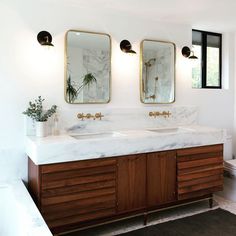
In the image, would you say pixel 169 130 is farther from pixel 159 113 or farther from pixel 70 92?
pixel 70 92

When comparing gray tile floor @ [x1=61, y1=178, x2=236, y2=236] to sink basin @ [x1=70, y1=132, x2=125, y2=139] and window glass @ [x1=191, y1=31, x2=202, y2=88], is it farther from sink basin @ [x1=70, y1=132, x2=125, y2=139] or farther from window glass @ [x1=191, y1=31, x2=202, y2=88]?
window glass @ [x1=191, y1=31, x2=202, y2=88]

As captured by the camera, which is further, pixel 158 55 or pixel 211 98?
pixel 211 98

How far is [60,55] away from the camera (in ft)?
9.27

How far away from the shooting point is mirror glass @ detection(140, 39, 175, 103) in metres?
3.32

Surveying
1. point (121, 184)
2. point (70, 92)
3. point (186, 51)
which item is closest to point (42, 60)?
point (70, 92)

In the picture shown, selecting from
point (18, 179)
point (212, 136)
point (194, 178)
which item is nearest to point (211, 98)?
point (212, 136)

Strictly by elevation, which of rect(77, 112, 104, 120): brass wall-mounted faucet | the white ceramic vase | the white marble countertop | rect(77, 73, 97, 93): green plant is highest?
rect(77, 73, 97, 93): green plant

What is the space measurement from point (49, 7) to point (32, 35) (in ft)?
1.10

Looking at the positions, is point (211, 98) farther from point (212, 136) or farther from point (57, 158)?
point (57, 158)

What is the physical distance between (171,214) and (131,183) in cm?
78

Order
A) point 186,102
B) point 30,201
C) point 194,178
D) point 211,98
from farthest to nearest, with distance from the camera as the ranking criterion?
point 211,98
point 186,102
point 194,178
point 30,201

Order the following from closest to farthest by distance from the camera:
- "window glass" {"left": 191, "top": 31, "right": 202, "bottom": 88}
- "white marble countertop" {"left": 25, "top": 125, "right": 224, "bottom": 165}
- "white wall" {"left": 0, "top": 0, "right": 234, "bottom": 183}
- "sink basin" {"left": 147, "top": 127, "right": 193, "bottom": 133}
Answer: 1. "white marble countertop" {"left": 25, "top": 125, "right": 224, "bottom": 165}
2. "white wall" {"left": 0, "top": 0, "right": 234, "bottom": 183}
3. "sink basin" {"left": 147, "top": 127, "right": 193, "bottom": 133}
4. "window glass" {"left": 191, "top": 31, "right": 202, "bottom": 88}

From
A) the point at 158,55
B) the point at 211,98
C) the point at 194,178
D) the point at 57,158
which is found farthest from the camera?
the point at 211,98

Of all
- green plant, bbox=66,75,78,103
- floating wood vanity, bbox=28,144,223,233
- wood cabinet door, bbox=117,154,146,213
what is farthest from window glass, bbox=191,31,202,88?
green plant, bbox=66,75,78,103
